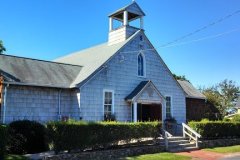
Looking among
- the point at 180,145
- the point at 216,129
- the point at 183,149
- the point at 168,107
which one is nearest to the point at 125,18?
the point at 168,107

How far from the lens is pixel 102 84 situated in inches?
963

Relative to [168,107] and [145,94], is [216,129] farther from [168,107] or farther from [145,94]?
[145,94]

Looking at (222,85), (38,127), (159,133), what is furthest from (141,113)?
(222,85)

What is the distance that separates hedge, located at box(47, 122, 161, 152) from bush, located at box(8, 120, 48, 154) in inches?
99.3

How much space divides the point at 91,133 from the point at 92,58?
35.0 feet

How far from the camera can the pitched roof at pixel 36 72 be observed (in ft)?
70.5

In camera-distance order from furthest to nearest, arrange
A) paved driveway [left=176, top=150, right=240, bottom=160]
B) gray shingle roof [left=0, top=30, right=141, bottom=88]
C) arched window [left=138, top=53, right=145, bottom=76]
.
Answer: arched window [left=138, top=53, right=145, bottom=76] < gray shingle roof [left=0, top=30, right=141, bottom=88] < paved driveway [left=176, top=150, right=240, bottom=160]

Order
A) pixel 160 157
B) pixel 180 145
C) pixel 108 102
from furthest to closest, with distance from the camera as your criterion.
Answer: pixel 108 102 → pixel 180 145 → pixel 160 157

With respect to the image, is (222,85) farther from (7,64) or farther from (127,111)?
(7,64)

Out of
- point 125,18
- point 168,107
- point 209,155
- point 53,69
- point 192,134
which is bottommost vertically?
point 209,155

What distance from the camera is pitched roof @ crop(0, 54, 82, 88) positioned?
70.5ft

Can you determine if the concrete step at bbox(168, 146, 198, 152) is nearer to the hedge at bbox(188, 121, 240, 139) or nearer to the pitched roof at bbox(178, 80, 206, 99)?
the hedge at bbox(188, 121, 240, 139)

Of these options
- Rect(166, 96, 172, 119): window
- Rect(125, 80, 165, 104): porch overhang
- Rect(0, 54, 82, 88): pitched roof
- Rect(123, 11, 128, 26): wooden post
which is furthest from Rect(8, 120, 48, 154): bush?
Rect(166, 96, 172, 119): window

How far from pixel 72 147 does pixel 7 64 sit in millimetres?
8432
